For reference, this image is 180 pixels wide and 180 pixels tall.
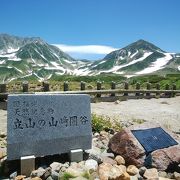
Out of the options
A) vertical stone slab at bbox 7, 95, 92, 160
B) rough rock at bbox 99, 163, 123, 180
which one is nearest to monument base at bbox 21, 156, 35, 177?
vertical stone slab at bbox 7, 95, 92, 160

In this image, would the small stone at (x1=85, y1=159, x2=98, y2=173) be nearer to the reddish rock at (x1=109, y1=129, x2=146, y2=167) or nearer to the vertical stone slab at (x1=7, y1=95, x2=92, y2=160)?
the vertical stone slab at (x1=7, y1=95, x2=92, y2=160)

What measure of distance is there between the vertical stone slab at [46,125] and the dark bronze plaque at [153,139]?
4.39 ft

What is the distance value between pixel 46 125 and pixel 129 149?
2.10m

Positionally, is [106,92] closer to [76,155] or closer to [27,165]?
[76,155]

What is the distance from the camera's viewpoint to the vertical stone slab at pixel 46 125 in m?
7.19

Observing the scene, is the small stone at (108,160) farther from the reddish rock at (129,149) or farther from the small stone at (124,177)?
the small stone at (124,177)

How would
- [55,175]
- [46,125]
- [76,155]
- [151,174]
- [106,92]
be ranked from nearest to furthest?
[55,175]
[151,174]
[46,125]
[76,155]
[106,92]

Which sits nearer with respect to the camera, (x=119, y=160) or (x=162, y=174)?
(x=162, y=174)

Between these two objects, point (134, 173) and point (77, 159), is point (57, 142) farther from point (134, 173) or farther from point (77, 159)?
point (134, 173)

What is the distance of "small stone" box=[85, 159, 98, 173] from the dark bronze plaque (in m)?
1.35

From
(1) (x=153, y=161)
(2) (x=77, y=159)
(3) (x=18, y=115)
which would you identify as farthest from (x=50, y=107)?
(1) (x=153, y=161)

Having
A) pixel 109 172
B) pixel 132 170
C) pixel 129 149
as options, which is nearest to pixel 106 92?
pixel 129 149

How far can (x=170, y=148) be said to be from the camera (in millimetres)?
8234

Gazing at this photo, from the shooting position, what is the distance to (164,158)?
313 inches
